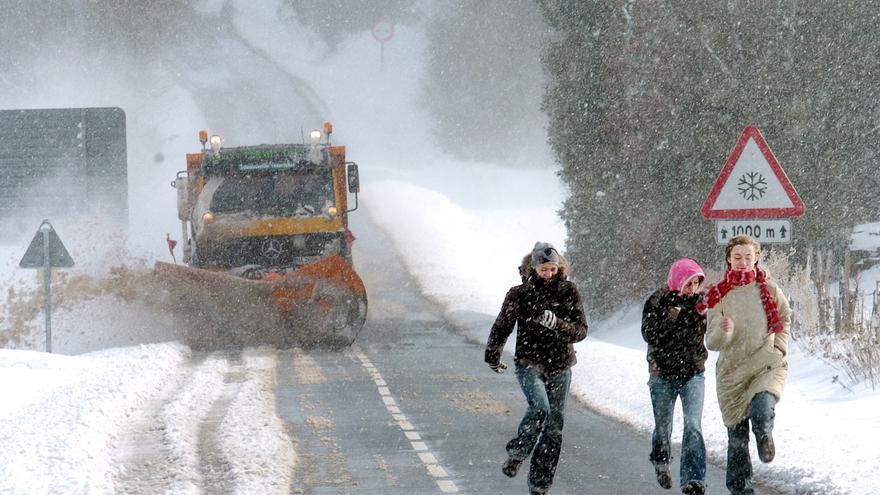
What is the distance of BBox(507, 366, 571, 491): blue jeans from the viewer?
29.8ft

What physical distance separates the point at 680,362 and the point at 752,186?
3.18m

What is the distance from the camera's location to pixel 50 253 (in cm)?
1992

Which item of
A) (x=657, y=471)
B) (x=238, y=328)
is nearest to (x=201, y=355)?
(x=238, y=328)

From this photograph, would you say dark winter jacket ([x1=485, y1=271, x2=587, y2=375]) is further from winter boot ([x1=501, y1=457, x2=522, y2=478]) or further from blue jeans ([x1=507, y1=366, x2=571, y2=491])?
winter boot ([x1=501, y1=457, x2=522, y2=478])

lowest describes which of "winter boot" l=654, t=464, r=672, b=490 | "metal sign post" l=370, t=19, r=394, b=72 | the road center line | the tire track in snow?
the road center line

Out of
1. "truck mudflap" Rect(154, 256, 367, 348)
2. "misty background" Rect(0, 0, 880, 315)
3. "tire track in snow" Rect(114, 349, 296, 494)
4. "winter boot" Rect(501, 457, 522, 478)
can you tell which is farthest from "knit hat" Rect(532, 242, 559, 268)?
"misty background" Rect(0, 0, 880, 315)

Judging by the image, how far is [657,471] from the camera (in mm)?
9266

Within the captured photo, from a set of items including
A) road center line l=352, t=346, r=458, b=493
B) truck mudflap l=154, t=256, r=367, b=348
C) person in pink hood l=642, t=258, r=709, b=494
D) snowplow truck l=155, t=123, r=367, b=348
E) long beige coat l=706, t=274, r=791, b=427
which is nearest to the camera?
long beige coat l=706, t=274, r=791, b=427

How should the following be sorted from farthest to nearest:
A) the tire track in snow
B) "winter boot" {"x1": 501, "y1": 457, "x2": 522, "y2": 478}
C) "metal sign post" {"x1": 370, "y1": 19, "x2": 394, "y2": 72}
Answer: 1. "metal sign post" {"x1": 370, "y1": 19, "x2": 394, "y2": 72}
2. the tire track in snow
3. "winter boot" {"x1": 501, "y1": 457, "x2": 522, "y2": 478}

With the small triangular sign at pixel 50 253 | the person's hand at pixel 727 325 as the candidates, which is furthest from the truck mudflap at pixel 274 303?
the person's hand at pixel 727 325

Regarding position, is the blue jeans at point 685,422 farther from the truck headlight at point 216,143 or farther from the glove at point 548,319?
the truck headlight at point 216,143

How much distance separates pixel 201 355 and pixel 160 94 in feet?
176

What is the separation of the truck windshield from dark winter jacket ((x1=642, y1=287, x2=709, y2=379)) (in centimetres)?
1233

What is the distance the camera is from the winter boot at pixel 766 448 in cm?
821
